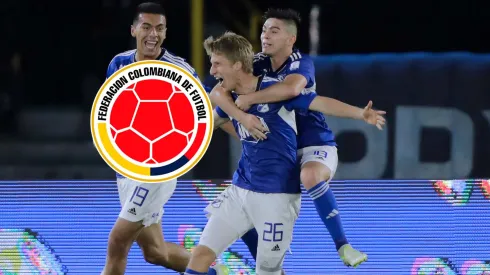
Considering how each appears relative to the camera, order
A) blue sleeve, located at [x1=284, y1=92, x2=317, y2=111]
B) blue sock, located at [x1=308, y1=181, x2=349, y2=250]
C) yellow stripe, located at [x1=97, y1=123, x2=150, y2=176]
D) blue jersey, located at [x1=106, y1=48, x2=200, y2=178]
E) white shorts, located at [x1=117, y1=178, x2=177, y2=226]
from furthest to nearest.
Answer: yellow stripe, located at [x1=97, y1=123, x2=150, y2=176] < blue jersey, located at [x1=106, y1=48, x2=200, y2=178] < white shorts, located at [x1=117, y1=178, x2=177, y2=226] < blue sock, located at [x1=308, y1=181, x2=349, y2=250] < blue sleeve, located at [x1=284, y1=92, x2=317, y2=111]

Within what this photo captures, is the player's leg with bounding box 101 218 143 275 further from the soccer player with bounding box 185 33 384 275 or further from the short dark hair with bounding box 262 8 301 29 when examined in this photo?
the short dark hair with bounding box 262 8 301 29

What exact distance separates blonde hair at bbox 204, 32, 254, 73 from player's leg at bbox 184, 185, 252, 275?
546 millimetres

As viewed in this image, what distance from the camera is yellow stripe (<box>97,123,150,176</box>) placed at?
209 inches

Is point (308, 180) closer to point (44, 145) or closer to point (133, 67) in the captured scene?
point (133, 67)

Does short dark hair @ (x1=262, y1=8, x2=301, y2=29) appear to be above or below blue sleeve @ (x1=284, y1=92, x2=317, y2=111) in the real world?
above

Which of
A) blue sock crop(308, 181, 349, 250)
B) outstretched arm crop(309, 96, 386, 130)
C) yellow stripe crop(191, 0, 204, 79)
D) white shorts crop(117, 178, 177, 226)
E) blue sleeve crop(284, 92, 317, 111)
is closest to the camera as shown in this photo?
outstretched arm crop(309, 96, 386, 130)

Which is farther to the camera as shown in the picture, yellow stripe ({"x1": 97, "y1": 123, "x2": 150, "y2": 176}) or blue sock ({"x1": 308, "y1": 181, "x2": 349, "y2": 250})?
→ yellow stripe ({"x1": 97, "y1": 123, "x2": 150, "y2": 176})

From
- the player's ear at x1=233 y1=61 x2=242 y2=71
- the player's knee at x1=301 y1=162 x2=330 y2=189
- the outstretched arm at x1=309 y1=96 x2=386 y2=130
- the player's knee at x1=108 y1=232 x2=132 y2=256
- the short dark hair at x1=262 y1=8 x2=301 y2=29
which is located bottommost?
the player's knee at x1=108 y1=232 x2=132 y2=256

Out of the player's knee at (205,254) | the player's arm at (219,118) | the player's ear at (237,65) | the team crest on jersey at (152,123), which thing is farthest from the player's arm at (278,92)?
the team crest on jersey at (152,123)

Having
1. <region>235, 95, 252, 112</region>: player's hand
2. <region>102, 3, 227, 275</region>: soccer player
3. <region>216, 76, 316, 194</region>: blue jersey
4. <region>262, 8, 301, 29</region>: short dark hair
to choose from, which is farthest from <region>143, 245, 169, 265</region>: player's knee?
<region>262, 8, 301, 29</region>: short dark hair

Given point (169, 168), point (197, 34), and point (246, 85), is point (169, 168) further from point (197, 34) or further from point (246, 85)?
point (197, 34)

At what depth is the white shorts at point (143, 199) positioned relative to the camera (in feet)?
16.5

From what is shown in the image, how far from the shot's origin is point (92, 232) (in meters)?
5.39

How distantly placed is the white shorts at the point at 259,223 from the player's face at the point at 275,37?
0.66 metres
